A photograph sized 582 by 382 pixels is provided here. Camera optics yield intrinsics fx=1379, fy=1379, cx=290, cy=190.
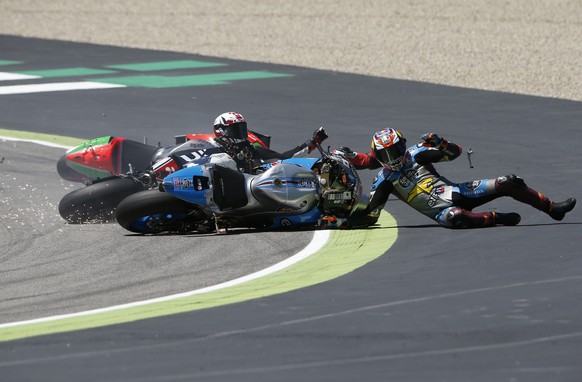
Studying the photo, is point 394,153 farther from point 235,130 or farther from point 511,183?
point 235,130

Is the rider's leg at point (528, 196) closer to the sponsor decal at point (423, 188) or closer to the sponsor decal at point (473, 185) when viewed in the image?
the sponsor decal at point (473, 185)

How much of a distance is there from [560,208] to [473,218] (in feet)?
3.32

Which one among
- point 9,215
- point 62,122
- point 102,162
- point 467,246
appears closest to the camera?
point 467,246

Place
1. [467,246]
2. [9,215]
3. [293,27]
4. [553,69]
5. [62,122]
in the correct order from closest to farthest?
[467,246], [9,215], [62,122], [553,69], [293,27]

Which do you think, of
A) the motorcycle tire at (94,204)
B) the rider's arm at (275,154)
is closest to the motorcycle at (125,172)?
the motorcycle tire at (94,204)

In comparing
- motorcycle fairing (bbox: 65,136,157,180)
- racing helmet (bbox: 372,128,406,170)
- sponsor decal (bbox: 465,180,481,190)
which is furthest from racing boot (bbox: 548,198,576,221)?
motorcycle fairing (bbox: 65,136,157,180)

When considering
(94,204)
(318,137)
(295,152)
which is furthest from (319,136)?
(94,204)

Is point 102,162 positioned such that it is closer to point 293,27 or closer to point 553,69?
point 553,69

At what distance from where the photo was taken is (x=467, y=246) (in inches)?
557

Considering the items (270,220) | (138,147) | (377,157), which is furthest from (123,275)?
(138,147)

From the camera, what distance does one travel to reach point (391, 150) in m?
15.5

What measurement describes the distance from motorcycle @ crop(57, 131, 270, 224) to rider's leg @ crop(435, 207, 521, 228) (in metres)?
3.22

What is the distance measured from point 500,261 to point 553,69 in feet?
54.9

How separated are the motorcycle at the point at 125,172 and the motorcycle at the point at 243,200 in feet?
2.13
